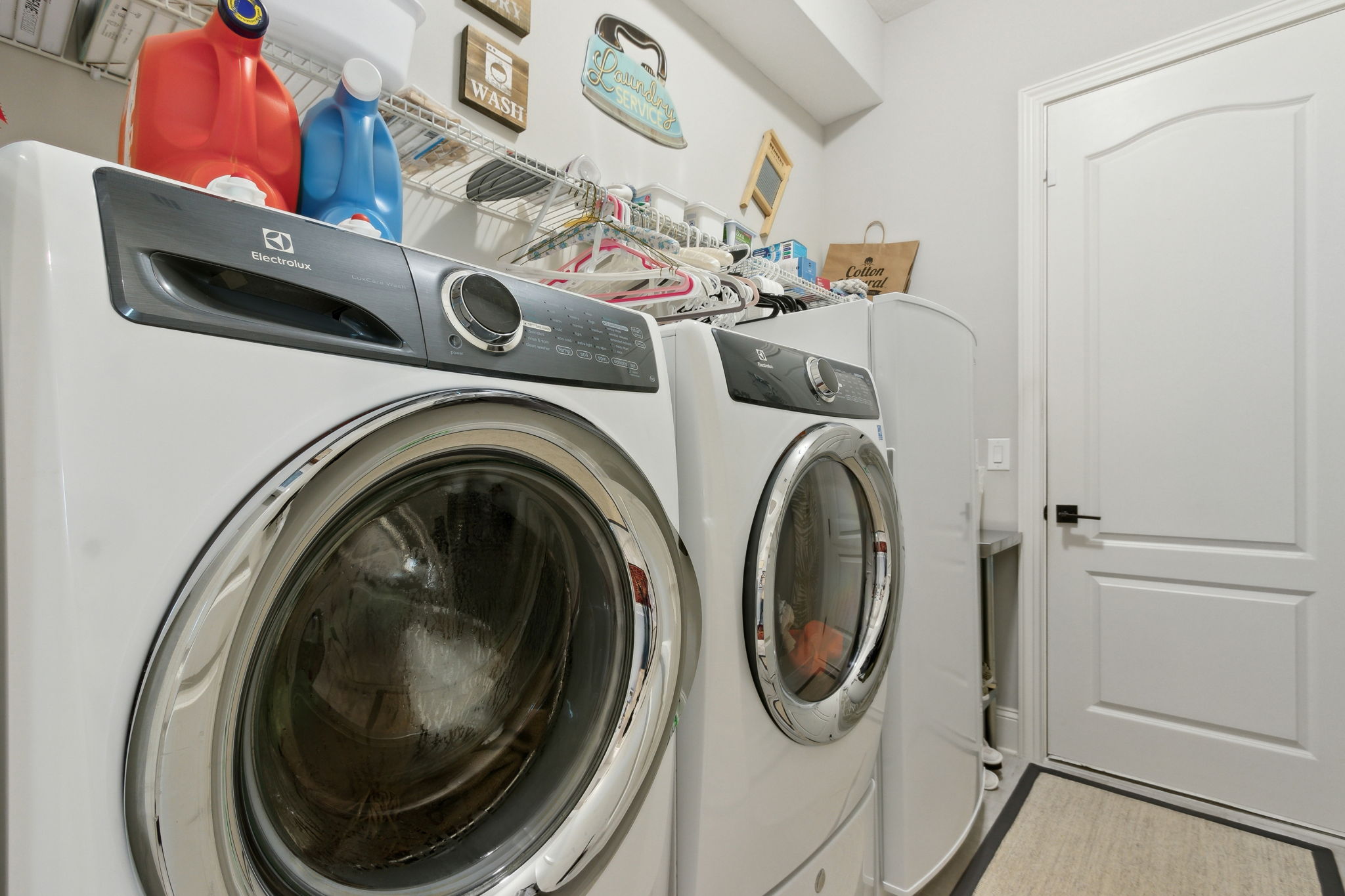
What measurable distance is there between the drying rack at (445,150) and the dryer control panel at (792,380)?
284mm

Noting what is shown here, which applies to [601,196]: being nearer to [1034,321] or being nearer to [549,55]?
[549,55]

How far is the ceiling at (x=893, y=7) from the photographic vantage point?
8.27 feet

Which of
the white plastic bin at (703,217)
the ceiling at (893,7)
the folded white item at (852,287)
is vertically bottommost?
the folded white item at (852,287)

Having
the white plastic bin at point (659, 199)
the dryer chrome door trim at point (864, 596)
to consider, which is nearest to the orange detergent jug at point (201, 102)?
the dryer chrome door trim at point (864, 596)

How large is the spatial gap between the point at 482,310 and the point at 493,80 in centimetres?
114

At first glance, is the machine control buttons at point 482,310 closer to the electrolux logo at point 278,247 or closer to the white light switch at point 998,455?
the electrolux logo at point 278,247

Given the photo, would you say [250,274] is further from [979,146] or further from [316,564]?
[979,146]

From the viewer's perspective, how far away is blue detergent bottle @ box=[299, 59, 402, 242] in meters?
0.81

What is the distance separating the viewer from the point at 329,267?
0.49 meters

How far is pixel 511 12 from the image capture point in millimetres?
1444

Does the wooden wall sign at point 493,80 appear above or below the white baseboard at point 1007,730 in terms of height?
above

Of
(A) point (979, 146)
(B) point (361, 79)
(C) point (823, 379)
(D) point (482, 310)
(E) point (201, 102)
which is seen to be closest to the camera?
(D) point (482, 310)

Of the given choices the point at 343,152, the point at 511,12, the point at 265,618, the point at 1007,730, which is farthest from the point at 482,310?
the point at 1007,730

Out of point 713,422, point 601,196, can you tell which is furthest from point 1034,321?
point 713,422
